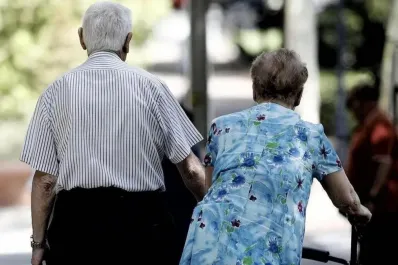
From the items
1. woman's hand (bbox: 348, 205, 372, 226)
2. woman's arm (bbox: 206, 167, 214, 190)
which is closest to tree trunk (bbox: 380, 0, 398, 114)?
woman's hand (bbox: 348, 205, 372, 226)

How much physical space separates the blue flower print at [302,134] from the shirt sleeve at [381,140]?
3553 millimetres

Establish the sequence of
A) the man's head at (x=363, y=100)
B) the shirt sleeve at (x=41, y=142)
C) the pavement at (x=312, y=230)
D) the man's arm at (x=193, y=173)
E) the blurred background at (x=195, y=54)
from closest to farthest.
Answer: the shirt sleeve at (x=41, y=142), the man's arm at (x=193, y=173), the man's head at (x=363, y=100), the pavement at (x=312, y=230), the blurred background at (x=195, y=54)

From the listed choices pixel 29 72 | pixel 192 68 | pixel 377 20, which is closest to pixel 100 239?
pixel 192 68

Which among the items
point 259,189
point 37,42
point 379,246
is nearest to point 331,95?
point 37,42

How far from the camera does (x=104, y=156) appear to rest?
12.5 feet

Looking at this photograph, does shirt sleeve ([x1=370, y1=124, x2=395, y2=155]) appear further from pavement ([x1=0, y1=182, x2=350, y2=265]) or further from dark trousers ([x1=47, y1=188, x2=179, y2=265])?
dark trousers ([x1=47, y1=188, x2=179, y2=265])

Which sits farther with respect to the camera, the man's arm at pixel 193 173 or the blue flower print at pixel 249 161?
the man's arm at pixel 193 173

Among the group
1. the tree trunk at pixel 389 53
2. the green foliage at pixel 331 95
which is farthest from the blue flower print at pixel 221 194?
the green foliage at pixel 331 95

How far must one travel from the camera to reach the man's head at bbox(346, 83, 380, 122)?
7359 mm

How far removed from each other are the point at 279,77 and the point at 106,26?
0.70m

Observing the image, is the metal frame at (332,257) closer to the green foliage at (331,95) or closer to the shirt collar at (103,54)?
the shirt collar at (103,54)

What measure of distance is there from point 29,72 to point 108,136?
9.01 meters

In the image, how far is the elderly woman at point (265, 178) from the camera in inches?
141

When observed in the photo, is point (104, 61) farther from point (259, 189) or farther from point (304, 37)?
point (304, 37)
